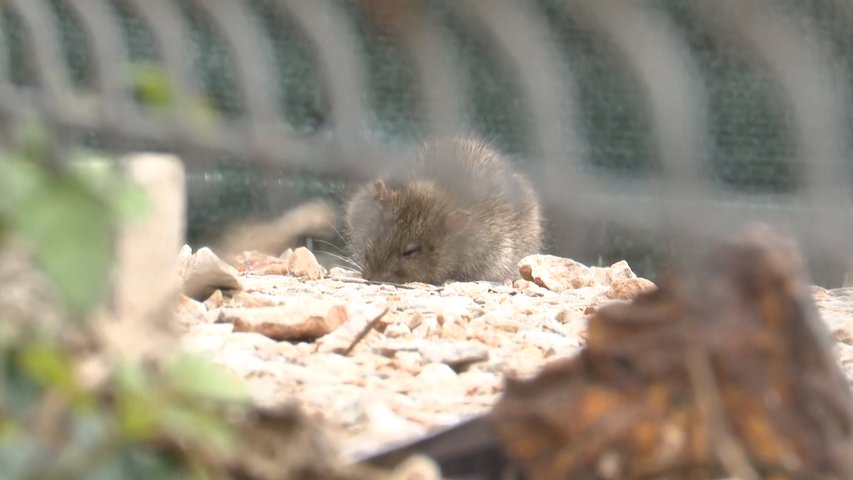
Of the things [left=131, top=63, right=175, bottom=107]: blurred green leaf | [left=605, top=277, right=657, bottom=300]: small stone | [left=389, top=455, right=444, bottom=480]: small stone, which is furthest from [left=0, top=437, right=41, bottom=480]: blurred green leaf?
[left=605, top=277, right=657, bottom=300]: small stone

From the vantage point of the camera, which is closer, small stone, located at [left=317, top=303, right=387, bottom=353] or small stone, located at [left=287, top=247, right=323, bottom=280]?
small stone, located at [left=317, top=303, right=387, bottom=353]

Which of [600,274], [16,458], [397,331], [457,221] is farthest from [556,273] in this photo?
[16,458]

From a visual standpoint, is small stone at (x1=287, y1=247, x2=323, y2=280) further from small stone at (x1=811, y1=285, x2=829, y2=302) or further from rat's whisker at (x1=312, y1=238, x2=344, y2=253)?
small stone at (x1=811, y1=285, x2=829, y2=302)

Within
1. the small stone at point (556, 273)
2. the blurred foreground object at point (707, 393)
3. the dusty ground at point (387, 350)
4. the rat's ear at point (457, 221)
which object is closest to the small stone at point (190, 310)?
the dusty ground at point (387, 350)

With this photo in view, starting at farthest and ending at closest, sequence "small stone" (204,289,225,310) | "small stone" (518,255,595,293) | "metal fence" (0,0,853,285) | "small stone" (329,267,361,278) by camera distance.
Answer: "small stone" (329,267,361,278) → "small stone" (518,255,595,293) → "small stone" (204,289,225,310) → "metal fence" (0,0,853,285)

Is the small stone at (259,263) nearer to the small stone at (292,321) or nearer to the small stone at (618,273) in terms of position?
the small stone at (618,273)

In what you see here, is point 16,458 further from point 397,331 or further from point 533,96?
point 397,331
